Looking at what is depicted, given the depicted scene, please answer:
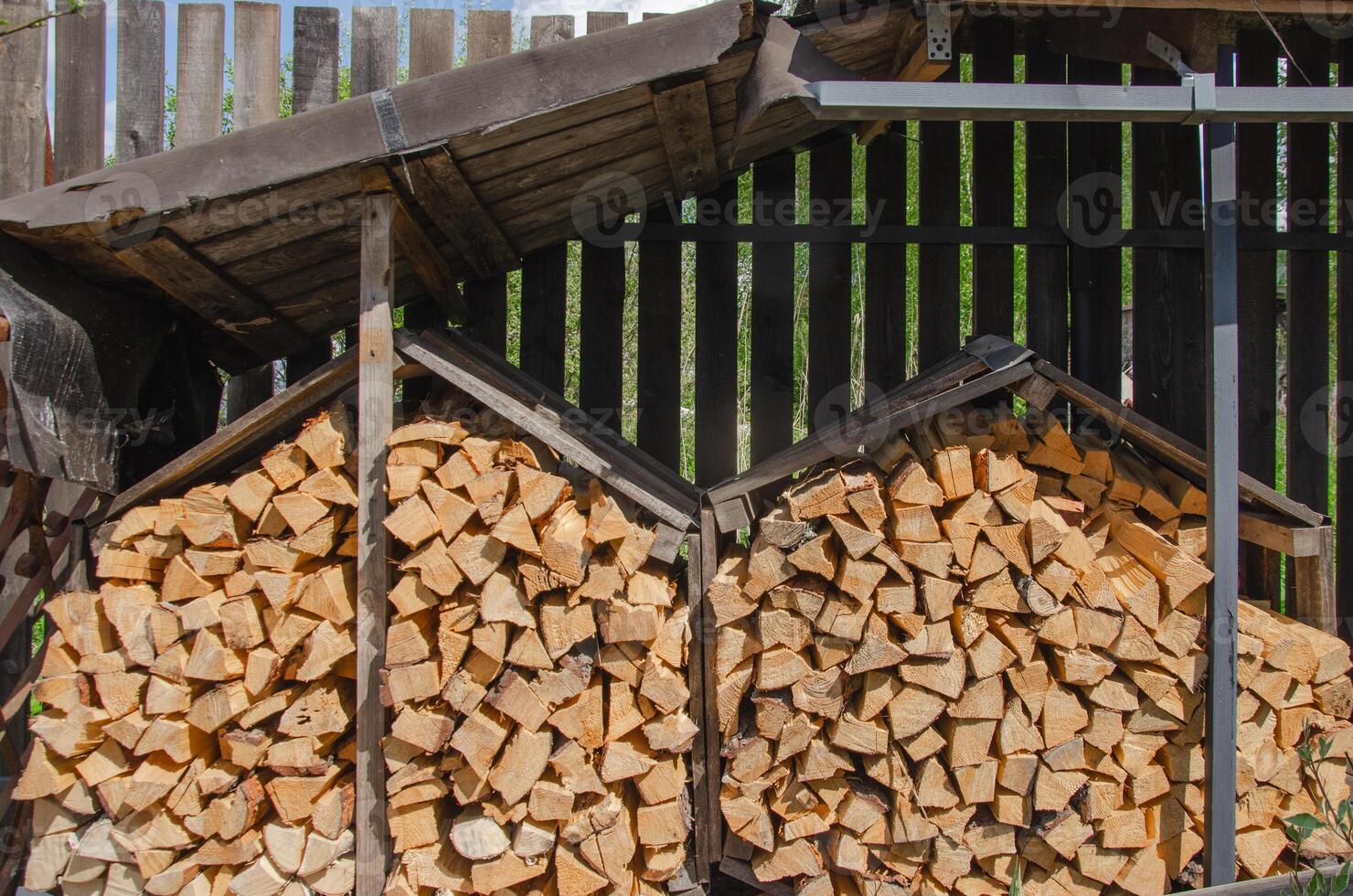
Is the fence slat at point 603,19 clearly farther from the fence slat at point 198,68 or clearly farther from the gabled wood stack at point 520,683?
the gabled wood stack at point 520,683

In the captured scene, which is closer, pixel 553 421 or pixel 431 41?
pixel 553 421

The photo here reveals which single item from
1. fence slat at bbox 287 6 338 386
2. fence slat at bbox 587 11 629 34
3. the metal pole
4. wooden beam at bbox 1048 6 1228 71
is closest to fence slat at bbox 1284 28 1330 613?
wooden beam at bbox 1048 6 1228 71

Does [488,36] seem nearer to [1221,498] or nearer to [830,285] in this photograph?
[830,285]

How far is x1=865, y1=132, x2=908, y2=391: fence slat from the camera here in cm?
380

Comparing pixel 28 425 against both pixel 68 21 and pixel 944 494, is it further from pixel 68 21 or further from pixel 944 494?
pixel 944 494

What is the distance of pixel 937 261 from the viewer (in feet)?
12.5

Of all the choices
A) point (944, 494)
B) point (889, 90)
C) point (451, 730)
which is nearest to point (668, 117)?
point (889, 90)

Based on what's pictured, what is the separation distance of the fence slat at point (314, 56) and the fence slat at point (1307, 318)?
13.2ft

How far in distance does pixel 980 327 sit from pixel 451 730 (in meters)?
2.66

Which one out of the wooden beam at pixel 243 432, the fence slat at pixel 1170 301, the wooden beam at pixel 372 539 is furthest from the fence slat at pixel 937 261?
the wooden beam at pixel 243 432

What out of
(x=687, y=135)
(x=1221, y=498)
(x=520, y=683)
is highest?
(x=687, y=135)

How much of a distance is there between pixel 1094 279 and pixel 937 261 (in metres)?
0.68

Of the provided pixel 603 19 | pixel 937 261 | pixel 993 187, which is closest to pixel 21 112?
pixel 603 19

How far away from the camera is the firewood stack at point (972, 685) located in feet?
8.65
